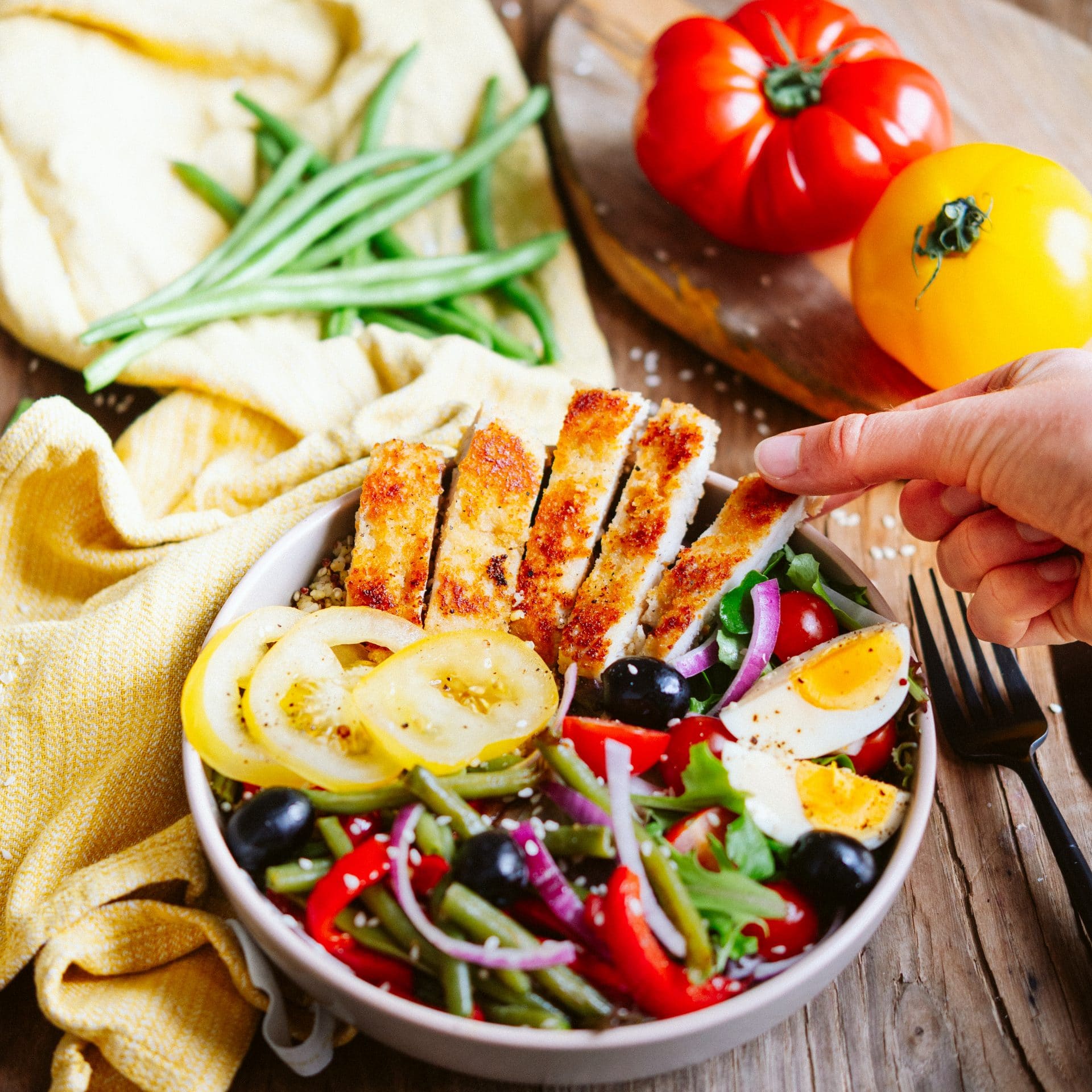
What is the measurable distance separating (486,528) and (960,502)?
4.49 feet

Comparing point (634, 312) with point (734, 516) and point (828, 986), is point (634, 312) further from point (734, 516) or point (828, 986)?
point (828, 986)

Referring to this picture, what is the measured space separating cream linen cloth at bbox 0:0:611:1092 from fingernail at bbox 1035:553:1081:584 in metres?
1.50

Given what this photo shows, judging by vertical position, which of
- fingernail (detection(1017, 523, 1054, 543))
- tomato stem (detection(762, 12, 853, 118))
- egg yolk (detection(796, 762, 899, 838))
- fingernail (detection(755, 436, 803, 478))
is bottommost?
egg yolk (detection(796, 762, 899, 838))

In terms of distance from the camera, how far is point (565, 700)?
239cm

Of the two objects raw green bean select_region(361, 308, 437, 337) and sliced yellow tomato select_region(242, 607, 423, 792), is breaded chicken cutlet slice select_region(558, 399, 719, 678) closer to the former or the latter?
sliced yellow tomato select_region(242, 607, 423, 792)

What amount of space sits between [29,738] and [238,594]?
681mm

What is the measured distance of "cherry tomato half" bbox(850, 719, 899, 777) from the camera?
94.4 inches

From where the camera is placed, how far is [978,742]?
2.75 meters

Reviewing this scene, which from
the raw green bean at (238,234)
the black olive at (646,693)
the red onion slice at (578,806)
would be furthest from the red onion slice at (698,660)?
the raw green bean at (238,234)

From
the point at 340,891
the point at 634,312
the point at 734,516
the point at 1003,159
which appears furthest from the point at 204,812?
the point at 1003,159

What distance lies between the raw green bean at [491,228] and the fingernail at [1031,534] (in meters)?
1.69

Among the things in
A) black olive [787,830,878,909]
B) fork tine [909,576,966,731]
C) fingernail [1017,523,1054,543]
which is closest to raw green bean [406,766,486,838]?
black olive [787,830,878,909]

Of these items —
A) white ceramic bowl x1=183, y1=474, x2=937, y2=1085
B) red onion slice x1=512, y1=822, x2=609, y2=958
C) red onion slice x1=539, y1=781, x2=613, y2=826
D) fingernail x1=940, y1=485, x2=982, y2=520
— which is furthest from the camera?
fingernail x1=940, y1=485, x2=982, y2=520

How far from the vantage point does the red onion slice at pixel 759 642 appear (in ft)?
8.33
